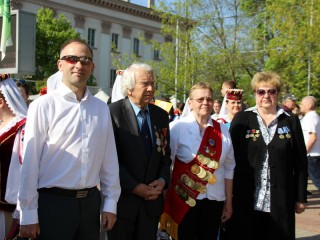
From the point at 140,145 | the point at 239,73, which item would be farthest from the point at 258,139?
the point at 239,73

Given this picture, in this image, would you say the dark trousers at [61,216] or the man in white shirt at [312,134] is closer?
the dark trousers at [61,216]

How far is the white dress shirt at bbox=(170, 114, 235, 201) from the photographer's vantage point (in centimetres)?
426

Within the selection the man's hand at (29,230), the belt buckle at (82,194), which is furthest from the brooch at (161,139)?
the man's hand at (29,230)

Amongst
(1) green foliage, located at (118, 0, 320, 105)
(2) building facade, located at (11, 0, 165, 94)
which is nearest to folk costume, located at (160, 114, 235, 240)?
(1) green foliage, located at (118, 0, 320, 105)

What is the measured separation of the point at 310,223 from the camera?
6.93 meters

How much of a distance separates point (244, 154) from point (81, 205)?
195 cm

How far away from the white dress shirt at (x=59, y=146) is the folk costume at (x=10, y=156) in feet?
1.62

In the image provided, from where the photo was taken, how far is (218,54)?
2284 centimetres

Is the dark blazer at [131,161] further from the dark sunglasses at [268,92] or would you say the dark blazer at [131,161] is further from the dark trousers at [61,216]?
the dark sunglasses at [268,92]

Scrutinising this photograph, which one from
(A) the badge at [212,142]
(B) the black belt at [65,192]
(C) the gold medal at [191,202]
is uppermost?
(A) the badge at [212,142]

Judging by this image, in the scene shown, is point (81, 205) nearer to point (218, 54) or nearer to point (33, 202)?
point (33, 202)

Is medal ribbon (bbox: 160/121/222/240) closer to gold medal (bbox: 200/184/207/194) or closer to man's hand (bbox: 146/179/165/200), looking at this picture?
gold medal (bbox: 200/184/207/194)

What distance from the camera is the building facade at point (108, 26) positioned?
4425 centimetres

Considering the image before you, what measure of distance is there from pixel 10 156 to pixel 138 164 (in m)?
1.03
